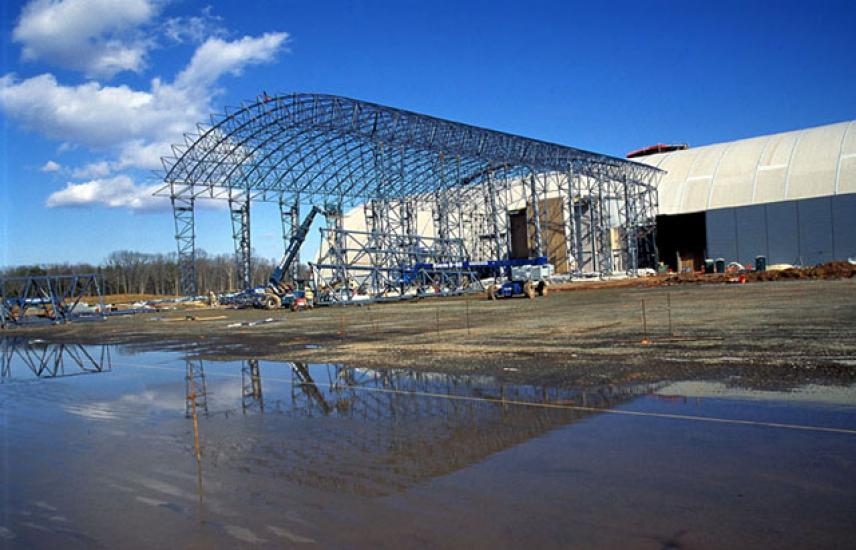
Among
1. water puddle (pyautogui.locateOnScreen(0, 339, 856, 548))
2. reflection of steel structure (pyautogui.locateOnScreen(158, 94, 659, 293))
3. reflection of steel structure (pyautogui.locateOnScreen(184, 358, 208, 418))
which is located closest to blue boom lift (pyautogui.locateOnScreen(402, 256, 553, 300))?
reflection of steel structure (pyautogui.locateOnScreen(158, 94, 659, 293))

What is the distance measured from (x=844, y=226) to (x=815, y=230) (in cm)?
181

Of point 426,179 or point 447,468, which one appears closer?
point 447,468

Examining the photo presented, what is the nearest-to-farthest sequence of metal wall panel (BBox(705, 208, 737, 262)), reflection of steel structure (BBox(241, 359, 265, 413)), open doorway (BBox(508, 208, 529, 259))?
reflection of steel structure (BBox(241, 359, 265, 413))
metal wall panel (BBox(705, 208, 737, 262))
open doorway (BBox(508, 208, 529, 259))

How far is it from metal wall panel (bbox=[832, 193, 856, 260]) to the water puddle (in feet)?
146

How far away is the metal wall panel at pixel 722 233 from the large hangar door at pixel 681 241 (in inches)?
241

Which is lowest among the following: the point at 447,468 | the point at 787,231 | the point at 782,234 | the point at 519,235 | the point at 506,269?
the point at 447,468

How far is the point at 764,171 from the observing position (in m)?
50.8

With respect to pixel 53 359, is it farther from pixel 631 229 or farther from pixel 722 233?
pixel 722 233

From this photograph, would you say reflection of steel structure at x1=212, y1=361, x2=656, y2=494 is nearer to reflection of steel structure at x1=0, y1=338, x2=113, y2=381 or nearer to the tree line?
reflection of steel structure at x1=0, y1=338, x2=113, y2=381

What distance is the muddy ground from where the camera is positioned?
10367 mm

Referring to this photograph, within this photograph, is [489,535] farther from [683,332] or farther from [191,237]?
[191,237]

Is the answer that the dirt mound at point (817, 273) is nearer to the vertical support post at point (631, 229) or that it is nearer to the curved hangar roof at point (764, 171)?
the curved hangar roof at point (764, 171)

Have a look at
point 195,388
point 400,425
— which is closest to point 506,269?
point 195,388

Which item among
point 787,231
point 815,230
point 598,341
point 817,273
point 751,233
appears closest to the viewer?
point 598,341
